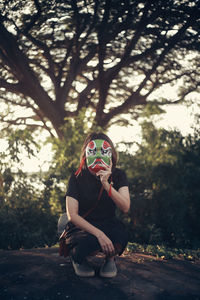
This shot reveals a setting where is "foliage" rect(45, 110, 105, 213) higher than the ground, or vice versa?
"foliage" rect(45, 110, 105, 213)

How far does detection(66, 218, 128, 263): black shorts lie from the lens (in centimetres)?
301

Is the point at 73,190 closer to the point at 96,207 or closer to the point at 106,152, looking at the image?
the point at 96,207

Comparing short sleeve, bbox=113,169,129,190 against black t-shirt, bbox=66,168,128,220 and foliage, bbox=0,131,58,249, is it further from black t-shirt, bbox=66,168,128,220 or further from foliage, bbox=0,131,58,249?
foliage, bbox=0,131,58,249

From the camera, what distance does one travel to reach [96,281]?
2982 millimetres

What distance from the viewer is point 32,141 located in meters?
5.95

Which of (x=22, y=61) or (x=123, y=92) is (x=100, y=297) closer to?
(x=22, y=61)

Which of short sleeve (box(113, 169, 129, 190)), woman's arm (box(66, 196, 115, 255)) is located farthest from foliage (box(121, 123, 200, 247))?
woman's arm (box(66, 196, 115, 255))

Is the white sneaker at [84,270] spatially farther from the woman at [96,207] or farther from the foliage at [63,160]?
the foliage at [63,160]

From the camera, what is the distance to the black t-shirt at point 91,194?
3.27 meters

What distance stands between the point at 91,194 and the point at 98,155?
399 millimetres

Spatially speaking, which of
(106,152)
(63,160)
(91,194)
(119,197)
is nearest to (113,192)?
(119,197)

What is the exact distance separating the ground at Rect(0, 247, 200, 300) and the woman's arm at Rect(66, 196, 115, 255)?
1.05 ft

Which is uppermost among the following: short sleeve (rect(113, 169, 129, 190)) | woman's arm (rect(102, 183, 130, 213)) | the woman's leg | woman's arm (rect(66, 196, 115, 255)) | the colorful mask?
the colorful mask

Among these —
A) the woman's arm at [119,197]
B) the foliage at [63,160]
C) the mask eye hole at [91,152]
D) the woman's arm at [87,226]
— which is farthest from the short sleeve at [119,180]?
the foliage at [63,160]
